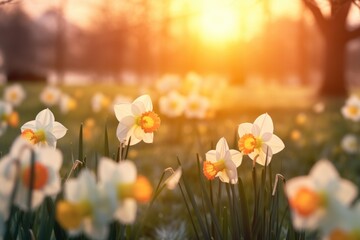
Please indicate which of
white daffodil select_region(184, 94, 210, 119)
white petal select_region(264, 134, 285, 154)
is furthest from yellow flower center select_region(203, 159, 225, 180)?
white daffodil select_region(184, 94, 210, 119)

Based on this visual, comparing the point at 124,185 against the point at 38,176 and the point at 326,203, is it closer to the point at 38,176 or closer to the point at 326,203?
the point at 38,176

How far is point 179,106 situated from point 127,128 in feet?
11.6

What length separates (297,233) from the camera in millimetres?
2107

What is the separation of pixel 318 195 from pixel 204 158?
4.73m

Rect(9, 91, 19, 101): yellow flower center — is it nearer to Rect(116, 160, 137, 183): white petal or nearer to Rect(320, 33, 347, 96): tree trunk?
Rect(116, 160, 137, 183): white petal

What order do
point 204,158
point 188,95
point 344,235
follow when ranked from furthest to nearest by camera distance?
1. point 188,95
2. point 204,158
3. point 344,235

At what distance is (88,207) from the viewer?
1293 millimetres

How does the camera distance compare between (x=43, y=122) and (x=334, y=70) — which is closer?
(x=43, y=122)

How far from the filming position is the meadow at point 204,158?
6.83 feet

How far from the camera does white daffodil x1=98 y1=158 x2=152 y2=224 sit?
1.30 meters

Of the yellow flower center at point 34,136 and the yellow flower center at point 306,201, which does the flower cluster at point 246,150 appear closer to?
the yellow flower center at point 34,136

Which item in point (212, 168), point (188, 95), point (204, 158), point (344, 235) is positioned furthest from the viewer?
point (188, 95)

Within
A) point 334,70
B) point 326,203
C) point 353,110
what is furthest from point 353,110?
point 334,70

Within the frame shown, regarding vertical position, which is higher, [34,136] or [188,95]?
[188,95]
